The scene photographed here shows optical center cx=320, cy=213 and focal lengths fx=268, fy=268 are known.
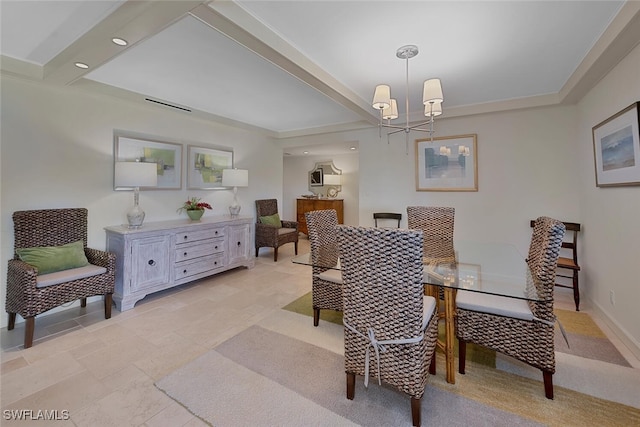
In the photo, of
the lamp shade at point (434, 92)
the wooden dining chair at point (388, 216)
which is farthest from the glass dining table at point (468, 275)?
the wooden dining chair at point (388, 216)

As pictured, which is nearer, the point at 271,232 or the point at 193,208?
the point at 193,208

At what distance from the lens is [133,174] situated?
3.02 metres

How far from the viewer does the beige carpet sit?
150 cm

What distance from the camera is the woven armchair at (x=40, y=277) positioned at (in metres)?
2.22

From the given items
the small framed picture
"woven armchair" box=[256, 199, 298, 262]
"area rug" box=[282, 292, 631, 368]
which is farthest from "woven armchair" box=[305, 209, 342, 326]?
the small framed picture

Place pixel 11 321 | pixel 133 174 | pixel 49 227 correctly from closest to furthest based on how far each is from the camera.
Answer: pixel 11 321, pixel 49 227, pixel 133 174

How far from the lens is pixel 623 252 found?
230cm

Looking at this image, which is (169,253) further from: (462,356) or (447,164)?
(447,164)

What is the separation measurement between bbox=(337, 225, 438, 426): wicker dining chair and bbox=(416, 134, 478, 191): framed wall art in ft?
9.67

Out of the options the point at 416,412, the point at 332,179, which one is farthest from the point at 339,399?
the point at 332,179

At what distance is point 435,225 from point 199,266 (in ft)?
10.1

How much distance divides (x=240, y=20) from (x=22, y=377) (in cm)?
285

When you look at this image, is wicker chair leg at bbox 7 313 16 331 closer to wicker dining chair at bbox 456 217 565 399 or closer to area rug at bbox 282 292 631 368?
area rug at bbox 282 292 631 368

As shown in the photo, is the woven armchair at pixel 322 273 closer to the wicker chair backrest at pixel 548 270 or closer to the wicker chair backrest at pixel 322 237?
the wicker chair backrest at pixel 322 237
